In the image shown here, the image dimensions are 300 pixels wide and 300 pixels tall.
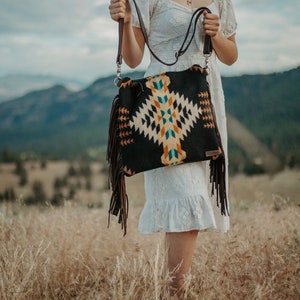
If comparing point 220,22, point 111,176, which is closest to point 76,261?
point 111,176

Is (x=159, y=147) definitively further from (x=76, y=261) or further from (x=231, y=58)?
(x=76, y=261)

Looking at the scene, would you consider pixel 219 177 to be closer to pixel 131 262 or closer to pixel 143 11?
pixel 143 11

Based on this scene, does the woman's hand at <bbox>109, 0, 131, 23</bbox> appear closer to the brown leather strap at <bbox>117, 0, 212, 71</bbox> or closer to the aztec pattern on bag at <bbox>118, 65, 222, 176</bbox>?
the brown leather strap at <bbox>117, 0, 212, 71</bbox>

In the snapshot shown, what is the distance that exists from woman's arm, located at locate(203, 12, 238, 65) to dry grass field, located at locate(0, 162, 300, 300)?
3.92ft

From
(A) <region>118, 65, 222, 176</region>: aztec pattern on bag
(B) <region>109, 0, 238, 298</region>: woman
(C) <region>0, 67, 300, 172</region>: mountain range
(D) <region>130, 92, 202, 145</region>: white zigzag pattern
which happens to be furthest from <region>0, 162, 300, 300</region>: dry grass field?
(C) <region>0, 67, 300, 172</region>: mountain range

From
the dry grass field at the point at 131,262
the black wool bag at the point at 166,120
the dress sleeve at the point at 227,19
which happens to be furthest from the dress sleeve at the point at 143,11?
the dry grass field at the point at 131,262

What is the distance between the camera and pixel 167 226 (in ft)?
9.57

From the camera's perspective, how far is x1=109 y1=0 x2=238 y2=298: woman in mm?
2895

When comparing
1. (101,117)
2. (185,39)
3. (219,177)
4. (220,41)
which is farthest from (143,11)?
(101,117)

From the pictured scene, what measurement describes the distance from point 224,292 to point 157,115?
1.03 m

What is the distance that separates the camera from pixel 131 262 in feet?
13.0

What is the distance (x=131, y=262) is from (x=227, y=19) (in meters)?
1.85

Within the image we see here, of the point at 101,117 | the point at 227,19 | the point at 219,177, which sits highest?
the point at 101,117

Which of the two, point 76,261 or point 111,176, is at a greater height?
point 111,176
